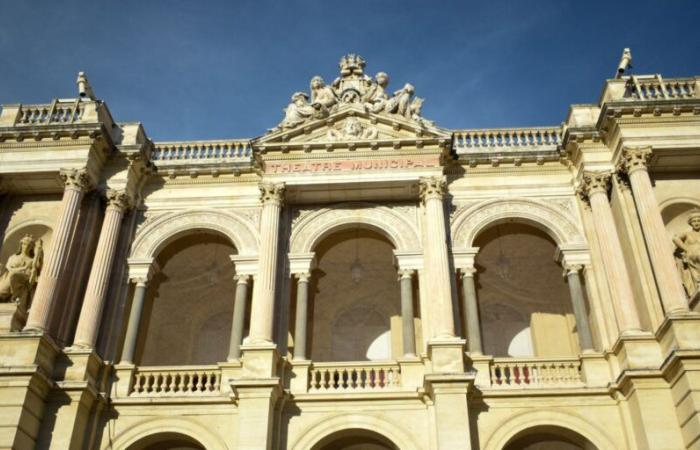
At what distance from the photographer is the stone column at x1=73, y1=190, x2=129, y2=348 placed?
717 inches

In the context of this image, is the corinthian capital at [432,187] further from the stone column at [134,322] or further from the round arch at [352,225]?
the stone column at [134,322]

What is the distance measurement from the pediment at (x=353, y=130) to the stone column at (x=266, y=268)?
1708 mm

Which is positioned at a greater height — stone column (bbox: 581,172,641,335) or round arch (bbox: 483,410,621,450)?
stone column (bbox: 581,172,641,335)

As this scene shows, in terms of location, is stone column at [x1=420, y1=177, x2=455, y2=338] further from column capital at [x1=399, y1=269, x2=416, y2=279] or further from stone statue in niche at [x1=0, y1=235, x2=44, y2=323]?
stone statue in niche at [x1=0, y1=235, x2=44, y2=323]

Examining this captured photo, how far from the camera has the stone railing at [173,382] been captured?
1791cm

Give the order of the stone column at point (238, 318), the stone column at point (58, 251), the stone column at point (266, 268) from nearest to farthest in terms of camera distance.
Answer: the stone column at point (58, 251) < the stone column at point (266, 268) < the stone column at point (238, 318)

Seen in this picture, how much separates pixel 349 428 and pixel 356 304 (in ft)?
26.3

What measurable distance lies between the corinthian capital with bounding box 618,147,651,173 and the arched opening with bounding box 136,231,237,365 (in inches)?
491

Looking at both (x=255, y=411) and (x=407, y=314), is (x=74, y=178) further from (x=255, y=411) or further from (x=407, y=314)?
(x=407, y=314)

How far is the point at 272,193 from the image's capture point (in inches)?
797

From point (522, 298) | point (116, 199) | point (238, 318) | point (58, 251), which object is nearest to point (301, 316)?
point (238, 318)

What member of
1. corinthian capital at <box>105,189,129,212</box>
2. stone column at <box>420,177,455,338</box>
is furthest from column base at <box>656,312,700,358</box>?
corinthian capital at <box>105,189,129,212</box>

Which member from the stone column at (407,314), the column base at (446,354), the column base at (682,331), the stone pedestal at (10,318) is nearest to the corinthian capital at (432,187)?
the stone column at (407,314)

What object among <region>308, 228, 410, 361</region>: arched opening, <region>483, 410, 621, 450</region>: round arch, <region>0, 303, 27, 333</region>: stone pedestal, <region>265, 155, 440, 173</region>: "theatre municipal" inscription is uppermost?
<region>265, 155, 440, 173</region>: "theatre municipal" inscription
